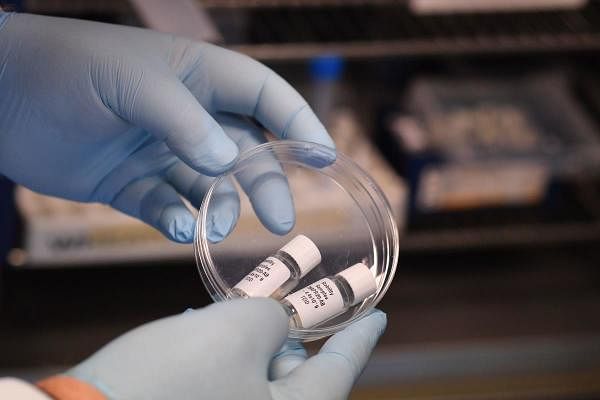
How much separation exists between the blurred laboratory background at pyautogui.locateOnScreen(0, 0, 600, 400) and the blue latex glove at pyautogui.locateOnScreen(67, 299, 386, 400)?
0.93 m

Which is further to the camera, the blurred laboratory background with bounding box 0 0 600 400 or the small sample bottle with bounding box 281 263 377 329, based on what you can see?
the blurred laboratory background with bounding box 0 0 600 400

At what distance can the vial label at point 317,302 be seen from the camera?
104 cm

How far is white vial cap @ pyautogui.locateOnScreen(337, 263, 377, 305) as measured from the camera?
1.08m

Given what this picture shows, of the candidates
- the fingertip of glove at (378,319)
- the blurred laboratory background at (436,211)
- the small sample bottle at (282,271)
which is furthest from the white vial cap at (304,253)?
the blurred laboratory background at (436,211)

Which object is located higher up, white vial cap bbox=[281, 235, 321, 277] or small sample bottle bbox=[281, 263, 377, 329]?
white vial cap bbox=[281, 235, 321, 277]

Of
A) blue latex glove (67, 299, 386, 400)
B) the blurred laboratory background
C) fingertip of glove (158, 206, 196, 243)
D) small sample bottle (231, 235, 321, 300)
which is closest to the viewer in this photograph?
blue latex glove (67, 299, 386, 400)

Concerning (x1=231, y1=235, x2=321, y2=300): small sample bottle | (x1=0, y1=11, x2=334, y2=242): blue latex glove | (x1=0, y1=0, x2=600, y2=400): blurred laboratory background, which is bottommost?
(x1=0, y1=0, x2=600, y2=400): blurred laboratory background

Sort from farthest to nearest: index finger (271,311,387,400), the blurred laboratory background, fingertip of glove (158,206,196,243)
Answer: the blurred laboratory background < fingertip of glove (158,206,196,243) < index finger (271,311,387,400)

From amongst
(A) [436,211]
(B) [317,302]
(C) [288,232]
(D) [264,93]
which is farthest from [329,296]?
(A) [436,211]

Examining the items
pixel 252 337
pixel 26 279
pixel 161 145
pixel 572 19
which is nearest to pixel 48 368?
pixel 26 279

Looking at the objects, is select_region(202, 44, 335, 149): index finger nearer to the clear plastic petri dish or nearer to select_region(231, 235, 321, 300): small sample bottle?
the clear plastic petri dish

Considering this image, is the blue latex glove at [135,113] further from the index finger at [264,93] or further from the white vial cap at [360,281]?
the white vial cap at [360,281]

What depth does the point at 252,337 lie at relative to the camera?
92 centimetres

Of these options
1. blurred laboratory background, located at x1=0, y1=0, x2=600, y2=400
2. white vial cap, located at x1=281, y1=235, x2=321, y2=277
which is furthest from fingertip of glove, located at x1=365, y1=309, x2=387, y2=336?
blurred laboratory background, located at x1=0, y1=0, x2=600, y2=400
